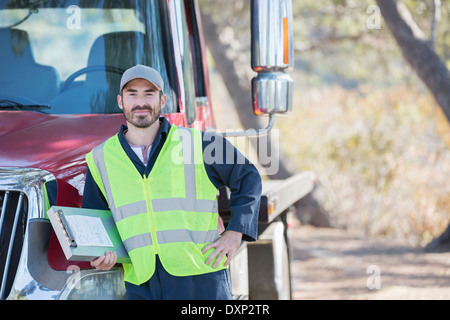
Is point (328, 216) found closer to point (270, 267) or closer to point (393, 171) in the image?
point (393, 171)

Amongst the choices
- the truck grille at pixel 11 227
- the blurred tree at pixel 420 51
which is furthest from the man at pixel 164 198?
the blurred tree at pixel 420 51

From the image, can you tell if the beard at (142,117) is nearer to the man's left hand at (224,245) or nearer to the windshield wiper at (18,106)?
the man's left hand at (224,245)

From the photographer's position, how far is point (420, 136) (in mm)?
11547

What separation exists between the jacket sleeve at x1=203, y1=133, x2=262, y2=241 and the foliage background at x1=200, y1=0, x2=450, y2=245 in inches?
304

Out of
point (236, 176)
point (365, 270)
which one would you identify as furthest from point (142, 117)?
point (365, 270)

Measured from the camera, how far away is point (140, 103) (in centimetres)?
329

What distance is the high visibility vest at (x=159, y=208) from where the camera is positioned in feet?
10.3

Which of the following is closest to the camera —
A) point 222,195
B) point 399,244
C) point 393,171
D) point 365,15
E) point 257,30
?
point 257,30

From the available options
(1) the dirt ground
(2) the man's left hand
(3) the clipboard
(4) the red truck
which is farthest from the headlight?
(1) the dirt ground

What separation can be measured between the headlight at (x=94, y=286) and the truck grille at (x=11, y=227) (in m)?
0.23

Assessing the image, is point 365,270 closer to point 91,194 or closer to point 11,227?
point 91,194
